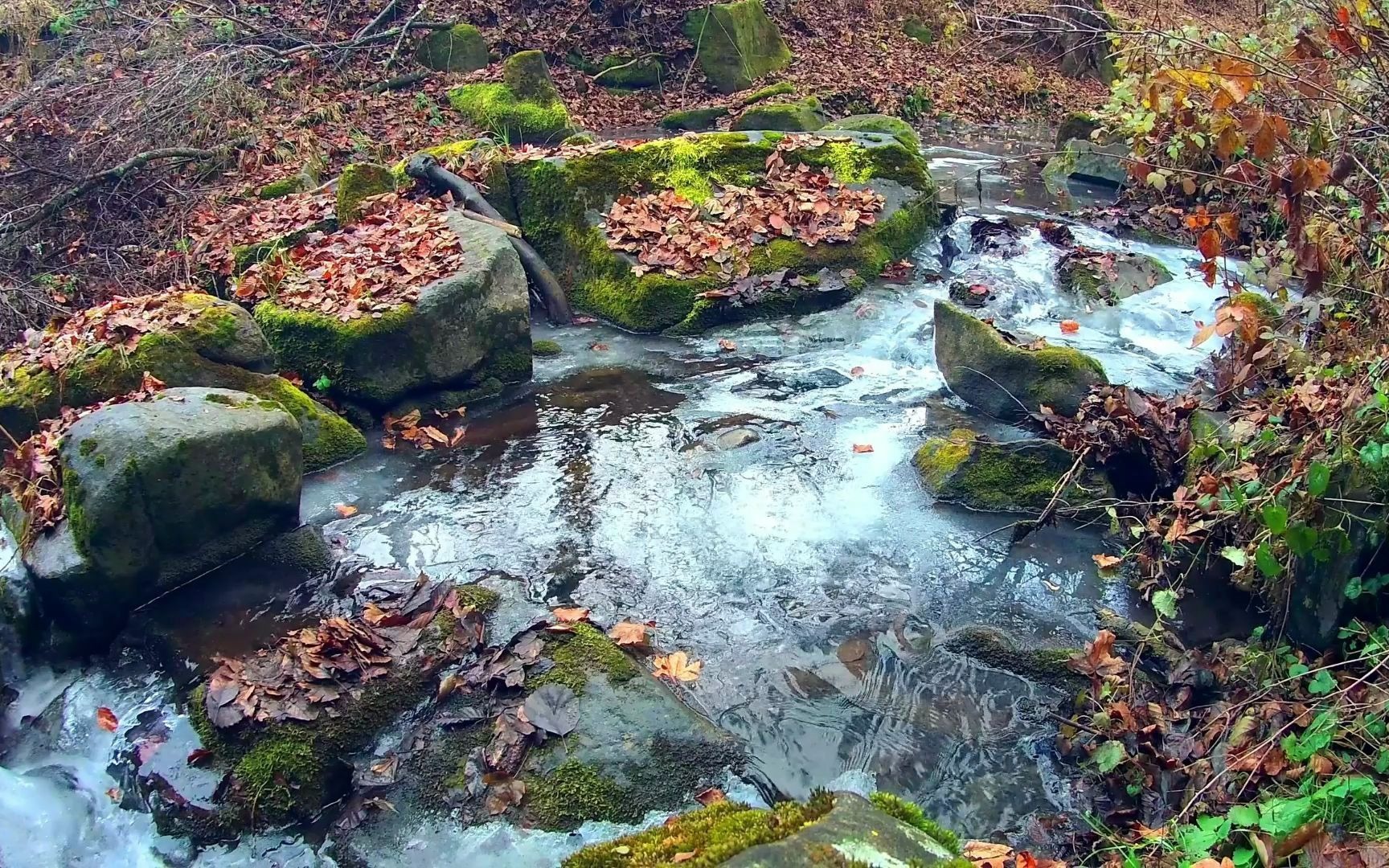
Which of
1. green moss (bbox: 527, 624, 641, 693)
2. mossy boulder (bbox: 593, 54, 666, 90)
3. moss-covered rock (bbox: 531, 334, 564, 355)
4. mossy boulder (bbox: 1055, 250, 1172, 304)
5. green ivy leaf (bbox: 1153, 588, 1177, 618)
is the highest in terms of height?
mossy boulder (bbox: 593, 54, 666, 90)

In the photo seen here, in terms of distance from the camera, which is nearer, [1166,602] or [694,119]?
[1166,602]

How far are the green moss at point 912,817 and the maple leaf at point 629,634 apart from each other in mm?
1798

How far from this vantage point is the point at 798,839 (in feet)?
7.82

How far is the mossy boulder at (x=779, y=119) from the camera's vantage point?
40.7 feet

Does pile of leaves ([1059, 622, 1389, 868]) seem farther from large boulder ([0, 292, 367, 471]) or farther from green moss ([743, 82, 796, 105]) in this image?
green moss ([743, 82, 796, 105])

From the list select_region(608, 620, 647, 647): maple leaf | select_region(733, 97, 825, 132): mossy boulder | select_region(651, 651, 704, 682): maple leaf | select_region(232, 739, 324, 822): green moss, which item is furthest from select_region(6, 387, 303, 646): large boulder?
select_region(733, 97, 825, 132): mossy boulder

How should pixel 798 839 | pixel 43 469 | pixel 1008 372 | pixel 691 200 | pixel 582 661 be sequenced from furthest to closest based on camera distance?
1. pixel 691 200
2. pixel 1008 372
3. pixel 43 469
4. pixel 582 661
5. pixel 798 839

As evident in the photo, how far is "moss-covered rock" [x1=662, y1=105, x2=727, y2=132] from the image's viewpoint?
45.0 feet

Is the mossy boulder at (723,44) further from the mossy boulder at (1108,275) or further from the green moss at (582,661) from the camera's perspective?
the green moss at (582,661)

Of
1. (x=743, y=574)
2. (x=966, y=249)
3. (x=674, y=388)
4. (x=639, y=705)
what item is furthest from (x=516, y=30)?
(x=639, y=705)

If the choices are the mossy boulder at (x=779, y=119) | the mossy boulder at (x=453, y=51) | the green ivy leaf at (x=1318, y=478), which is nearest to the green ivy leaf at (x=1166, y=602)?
the green ivy leaf at (x=1318, y=478)

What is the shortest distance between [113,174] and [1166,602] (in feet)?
33.4

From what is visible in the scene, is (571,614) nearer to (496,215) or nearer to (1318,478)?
(1318,478)

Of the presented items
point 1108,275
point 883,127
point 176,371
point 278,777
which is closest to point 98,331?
point 176,371
